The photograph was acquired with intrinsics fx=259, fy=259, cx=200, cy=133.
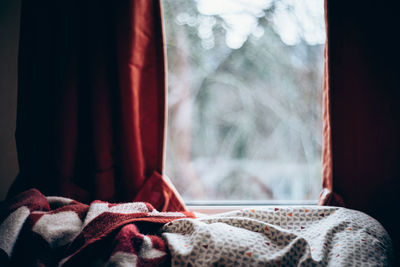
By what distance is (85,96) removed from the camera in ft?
3.44

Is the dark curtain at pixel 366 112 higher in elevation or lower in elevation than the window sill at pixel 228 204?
higher

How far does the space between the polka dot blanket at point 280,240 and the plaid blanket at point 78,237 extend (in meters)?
0.05

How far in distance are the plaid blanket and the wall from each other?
53 cm

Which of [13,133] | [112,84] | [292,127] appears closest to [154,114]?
[112,84]

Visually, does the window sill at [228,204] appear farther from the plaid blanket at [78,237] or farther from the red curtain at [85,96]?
the plaid blanket at [78,237]

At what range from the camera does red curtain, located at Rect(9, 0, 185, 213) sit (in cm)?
100

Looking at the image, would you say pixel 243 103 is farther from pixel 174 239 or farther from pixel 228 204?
pixel 174 239

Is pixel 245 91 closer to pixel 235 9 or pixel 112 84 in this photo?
pixel 235 9

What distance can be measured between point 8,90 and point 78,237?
87cm

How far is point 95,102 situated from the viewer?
101 centimetres

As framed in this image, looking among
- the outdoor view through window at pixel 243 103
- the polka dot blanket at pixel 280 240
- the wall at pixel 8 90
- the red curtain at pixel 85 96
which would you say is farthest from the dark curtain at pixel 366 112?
the wall at pixel 8 90

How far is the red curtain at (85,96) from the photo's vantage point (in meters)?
1.00

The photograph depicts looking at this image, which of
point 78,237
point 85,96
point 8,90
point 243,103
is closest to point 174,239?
point 78,237

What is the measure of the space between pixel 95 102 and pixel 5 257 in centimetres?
61
